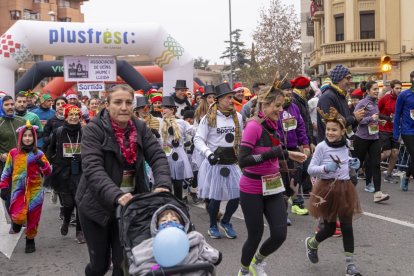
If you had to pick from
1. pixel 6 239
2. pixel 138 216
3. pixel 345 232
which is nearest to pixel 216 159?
pixel 345 232

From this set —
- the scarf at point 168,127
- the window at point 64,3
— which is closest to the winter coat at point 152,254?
the scarf at point 168,127

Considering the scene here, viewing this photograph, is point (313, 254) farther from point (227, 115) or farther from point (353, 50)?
point (353, 50)

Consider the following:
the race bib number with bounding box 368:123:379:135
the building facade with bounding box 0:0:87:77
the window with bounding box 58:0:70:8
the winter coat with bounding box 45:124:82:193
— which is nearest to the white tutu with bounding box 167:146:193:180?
the winter coat with bounding box 45:124:82:193

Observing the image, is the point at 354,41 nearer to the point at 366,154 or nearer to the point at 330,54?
the point at 330,54

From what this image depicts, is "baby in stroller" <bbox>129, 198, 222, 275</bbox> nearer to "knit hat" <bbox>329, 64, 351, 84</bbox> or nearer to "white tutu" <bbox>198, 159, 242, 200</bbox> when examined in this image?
"white tutu" <bbox>198, 159, 242, 200</bbox>

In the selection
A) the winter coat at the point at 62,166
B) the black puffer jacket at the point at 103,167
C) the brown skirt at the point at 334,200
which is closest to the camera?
the black puffer jacket at the point at 103,167

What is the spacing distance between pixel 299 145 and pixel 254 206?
105 inches

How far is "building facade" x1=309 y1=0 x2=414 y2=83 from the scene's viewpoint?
3362cm

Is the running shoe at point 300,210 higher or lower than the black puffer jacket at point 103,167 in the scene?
lower

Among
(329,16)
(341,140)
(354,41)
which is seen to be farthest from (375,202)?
(329,16)

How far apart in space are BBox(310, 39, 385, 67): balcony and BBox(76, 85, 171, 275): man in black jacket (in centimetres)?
3302

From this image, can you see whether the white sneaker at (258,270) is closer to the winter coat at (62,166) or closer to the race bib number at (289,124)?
the race bib number at (289,124)

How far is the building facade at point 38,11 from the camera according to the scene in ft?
190

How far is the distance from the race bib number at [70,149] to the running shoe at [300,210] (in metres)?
3.27
